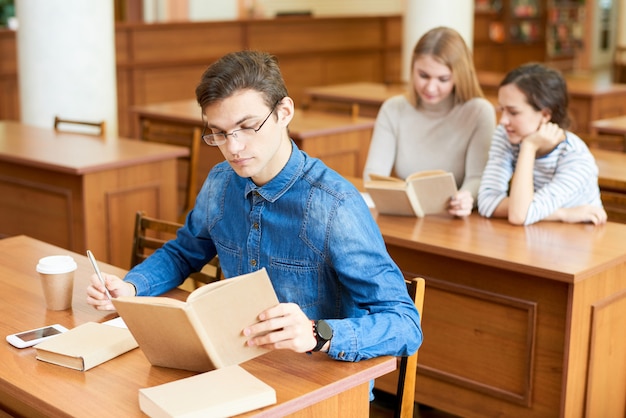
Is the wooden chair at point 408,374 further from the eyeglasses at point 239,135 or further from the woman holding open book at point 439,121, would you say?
the woman holding open book at point 439,121

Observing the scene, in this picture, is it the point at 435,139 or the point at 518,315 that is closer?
the point at 518,315

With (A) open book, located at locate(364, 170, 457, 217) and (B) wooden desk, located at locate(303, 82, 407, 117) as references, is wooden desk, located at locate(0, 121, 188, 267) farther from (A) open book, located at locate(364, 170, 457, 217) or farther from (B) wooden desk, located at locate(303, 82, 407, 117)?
(B) wooden desk, located at locate(303, 82, 407, 117)

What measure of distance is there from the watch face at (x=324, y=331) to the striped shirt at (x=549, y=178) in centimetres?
141

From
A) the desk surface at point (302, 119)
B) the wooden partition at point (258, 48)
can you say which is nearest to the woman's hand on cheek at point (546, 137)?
the desk surface at point (302, 119)

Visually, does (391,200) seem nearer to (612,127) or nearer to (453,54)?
(453,54)

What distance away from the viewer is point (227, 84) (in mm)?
1828

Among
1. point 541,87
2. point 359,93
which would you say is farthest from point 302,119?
point 541,87

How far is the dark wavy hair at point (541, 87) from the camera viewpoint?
301cm

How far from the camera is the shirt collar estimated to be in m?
1.96

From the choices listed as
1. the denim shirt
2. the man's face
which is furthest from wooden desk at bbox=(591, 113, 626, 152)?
the man's face

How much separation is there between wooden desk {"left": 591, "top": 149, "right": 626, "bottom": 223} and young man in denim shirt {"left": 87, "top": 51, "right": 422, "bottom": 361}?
1591mm

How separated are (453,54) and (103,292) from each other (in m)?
1.82

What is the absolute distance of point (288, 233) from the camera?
77.4 inches

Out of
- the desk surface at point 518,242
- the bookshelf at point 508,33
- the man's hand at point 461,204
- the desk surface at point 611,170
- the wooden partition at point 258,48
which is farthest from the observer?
the bookshelf at point 508,33
